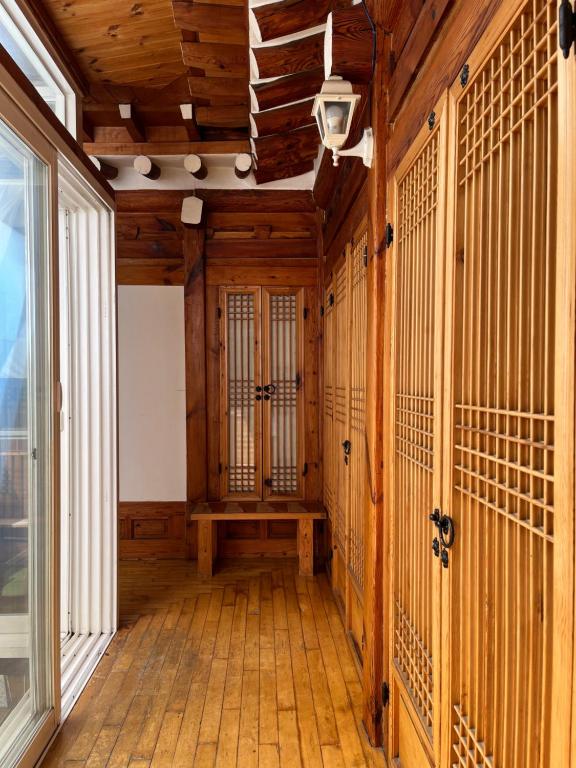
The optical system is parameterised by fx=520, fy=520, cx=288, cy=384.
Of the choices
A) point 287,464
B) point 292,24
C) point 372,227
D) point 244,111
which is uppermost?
point 244,111

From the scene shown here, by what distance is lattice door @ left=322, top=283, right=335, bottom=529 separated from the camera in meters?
3.78

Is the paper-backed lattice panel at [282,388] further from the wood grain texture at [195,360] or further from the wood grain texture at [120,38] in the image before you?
the wood grain texture at [120,38]

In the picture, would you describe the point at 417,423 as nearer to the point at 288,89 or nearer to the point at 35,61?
the point at 288,89

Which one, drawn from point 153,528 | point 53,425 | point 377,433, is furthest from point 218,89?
point 153,528

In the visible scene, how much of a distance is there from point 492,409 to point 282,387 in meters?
3.31

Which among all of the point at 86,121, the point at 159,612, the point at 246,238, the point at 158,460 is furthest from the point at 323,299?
the point at 159,612

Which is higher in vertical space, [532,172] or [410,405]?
[532,172]

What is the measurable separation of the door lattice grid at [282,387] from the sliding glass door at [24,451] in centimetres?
237

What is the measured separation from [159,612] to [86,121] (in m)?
3.54

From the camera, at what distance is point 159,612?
10.9 feet

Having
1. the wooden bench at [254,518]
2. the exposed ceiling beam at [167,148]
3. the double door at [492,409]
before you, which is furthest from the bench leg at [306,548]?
the exposed ceiling beam at [167,148]

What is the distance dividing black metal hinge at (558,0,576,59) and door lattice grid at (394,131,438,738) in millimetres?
703

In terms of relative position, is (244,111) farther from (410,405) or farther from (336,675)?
(336,675)

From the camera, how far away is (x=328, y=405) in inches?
158
